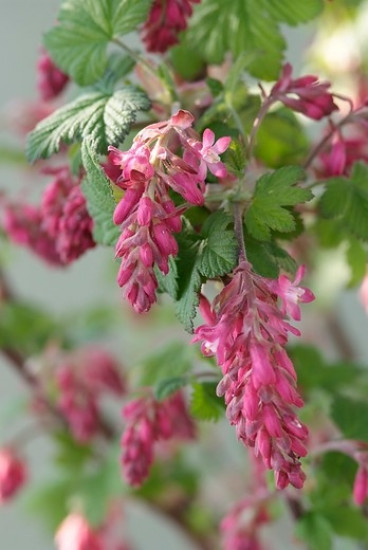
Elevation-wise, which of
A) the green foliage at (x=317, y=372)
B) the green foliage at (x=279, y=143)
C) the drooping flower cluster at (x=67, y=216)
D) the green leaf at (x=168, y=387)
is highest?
the drooping flower cluster at (x=67, y=216)

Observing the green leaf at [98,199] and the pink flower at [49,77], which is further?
the pink flower at [49,77]

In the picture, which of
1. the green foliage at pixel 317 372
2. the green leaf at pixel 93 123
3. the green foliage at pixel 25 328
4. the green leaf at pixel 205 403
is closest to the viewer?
the green leaf at pixel 93 123

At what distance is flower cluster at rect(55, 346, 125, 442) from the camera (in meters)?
1.09

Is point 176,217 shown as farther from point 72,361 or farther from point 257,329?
point 72,361

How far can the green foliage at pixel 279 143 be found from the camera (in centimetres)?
81

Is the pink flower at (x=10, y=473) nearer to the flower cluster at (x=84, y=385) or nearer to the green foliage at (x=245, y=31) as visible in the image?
the flower cluster at (x=84, y=385)

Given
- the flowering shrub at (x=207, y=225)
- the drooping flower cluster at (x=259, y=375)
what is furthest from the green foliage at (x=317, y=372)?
the drooping flower cluster at (x=259, y=375)

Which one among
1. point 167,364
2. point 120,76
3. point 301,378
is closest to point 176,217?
point 120,76

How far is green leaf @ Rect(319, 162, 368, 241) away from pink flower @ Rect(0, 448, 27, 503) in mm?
567

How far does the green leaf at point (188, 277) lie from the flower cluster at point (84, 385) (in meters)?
0.53

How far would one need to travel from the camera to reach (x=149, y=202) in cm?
50

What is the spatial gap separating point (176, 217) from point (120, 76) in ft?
0.77

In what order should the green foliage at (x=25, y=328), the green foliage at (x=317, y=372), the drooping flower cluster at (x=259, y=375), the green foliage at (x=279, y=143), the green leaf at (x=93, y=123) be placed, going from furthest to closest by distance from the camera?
the green foliage at (x=25, y=328)
the green foliage at (x=317, y=372)
the green foliage at (x=279, y=143)
the green leaf at (x=93, y=123)
the drooping flower cluster at (x=259, y=375)

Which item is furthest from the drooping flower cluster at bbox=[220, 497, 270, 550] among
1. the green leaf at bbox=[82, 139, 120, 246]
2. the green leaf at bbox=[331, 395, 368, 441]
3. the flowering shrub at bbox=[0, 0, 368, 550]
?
the green leaf at bbox=[82, 139, 120, 246]
